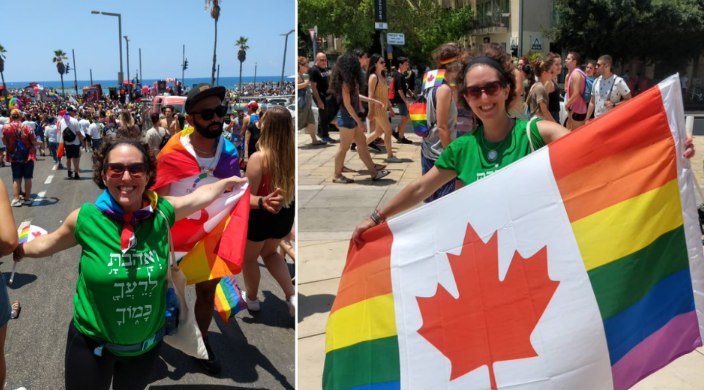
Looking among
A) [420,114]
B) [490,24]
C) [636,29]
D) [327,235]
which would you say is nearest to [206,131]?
[420,114]

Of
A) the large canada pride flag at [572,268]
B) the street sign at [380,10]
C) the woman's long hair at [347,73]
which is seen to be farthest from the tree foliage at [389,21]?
the large canada pride flag at [572,268]

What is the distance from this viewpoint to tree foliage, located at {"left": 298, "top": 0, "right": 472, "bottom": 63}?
138ft

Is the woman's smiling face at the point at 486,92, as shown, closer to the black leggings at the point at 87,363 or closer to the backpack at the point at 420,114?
the black leggings at the point at 87,363

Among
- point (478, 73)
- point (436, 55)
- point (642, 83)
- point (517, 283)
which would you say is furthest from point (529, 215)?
point (642, 83)

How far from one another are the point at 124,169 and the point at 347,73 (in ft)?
22.1

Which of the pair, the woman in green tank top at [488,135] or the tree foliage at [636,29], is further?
the tree foliage at [636,29]

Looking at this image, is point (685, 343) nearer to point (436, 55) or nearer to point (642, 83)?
point (436, 55)

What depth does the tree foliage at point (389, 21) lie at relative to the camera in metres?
42.0

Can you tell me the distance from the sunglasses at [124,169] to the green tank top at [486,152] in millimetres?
1338

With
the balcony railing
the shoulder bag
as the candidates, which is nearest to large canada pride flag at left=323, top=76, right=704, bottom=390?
the shoulder bag

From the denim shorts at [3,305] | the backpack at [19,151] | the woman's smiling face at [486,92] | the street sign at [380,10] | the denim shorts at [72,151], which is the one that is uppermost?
the street sign at [380,10]

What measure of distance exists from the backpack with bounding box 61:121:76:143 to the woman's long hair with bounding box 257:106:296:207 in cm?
818

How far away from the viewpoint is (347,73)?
9.36 metres

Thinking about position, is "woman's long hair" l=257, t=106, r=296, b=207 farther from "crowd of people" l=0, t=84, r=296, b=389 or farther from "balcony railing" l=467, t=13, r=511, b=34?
"balcony railing" l=467, t=13, r=511, b=34
